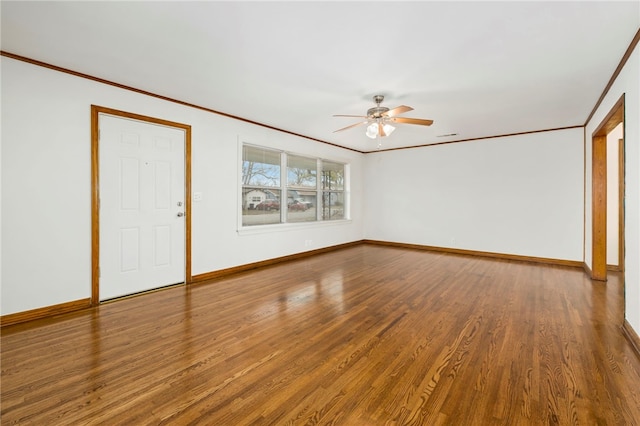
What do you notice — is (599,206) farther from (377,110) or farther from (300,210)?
(300,210)

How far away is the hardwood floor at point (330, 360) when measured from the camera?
1.60 metres

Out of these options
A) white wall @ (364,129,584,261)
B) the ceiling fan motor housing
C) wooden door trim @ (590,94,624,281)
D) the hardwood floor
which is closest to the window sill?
the hardwood floor

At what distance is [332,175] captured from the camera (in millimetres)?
6953

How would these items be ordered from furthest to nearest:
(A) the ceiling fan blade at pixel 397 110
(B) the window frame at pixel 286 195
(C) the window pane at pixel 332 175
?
(C) the window pane at pixel 332 175
(B) the window frame at pixel 286 195
(A) the ceiling fan blade at pixel 397 110

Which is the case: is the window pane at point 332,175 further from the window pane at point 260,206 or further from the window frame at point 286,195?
the window pane at point 260,206

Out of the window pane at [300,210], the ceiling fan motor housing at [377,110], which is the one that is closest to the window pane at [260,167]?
the window pane at [300,210]

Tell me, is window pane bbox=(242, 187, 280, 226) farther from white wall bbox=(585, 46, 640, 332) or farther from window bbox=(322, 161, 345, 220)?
white wall bbox=(585, 46, 640, 332)

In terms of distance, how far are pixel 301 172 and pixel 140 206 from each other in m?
3.17

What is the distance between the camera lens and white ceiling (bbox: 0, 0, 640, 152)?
2088 millimetres

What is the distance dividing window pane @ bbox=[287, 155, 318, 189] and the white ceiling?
6.09ft

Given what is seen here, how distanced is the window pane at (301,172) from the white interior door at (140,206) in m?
2.21

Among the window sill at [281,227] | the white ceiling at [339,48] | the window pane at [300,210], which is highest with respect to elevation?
the white ceiling at [339,48]

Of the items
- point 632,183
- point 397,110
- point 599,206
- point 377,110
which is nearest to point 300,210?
point 377,110

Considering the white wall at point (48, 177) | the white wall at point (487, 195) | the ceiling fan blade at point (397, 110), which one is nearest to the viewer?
the white wall at point (48, 177)
